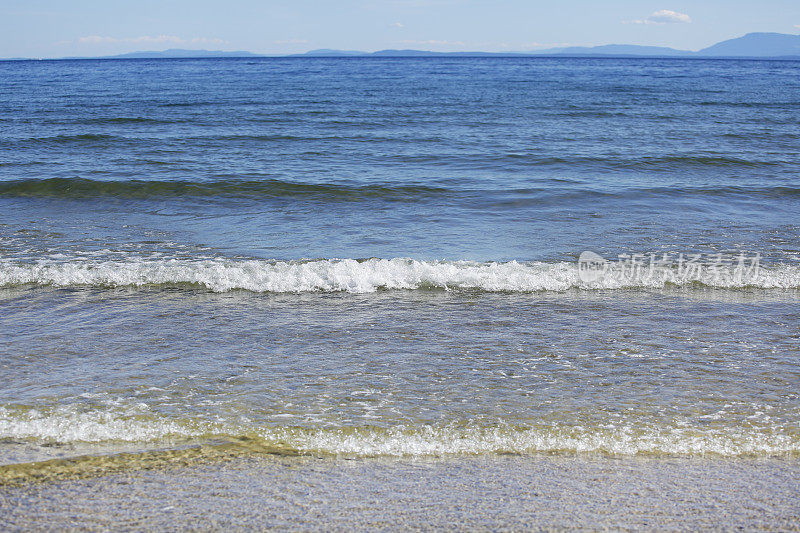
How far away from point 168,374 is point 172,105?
1004 inches

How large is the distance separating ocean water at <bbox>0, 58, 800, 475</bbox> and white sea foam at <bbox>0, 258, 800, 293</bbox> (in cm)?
4

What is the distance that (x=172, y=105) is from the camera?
27.7m

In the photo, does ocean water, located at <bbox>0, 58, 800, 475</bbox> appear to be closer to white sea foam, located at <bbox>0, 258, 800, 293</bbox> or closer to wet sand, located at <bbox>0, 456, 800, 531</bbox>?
white sea foam, located at <bbox>0, 258, 800, 293</bbox>

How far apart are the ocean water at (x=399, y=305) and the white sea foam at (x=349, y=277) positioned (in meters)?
0.04

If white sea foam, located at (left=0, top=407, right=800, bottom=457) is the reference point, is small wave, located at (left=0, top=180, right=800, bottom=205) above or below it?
above

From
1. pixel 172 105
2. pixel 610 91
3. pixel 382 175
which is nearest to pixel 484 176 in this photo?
pixel 382 175

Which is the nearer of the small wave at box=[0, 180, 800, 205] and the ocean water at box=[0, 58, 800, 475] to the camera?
the ocean water at box=[0, 58, 800, 475]

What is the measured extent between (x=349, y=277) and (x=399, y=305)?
922 millimetres

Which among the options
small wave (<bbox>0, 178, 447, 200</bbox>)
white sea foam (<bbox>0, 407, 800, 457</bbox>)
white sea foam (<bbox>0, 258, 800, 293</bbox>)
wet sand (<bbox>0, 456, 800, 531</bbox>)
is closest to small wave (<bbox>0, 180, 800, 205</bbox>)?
small wave (<bbox>0, 178, 447, 200</bbox>)

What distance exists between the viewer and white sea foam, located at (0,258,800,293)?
7066mm

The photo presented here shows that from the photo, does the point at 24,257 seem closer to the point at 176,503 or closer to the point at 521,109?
the point at 176,503

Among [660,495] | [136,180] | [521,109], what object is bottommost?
[660,495]

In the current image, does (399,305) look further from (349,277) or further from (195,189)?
(195,189)

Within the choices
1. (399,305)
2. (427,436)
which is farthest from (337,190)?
(427,436)
